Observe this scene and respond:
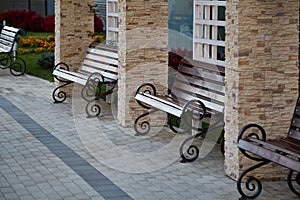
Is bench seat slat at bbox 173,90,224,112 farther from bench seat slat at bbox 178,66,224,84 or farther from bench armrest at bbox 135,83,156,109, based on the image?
bench armrest at bbox 135,83,156,109

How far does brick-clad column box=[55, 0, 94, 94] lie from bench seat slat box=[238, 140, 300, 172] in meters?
6.75

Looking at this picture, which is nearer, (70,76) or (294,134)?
(294,134)

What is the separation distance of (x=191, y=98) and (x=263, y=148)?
2788mm

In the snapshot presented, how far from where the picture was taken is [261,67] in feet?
24.3

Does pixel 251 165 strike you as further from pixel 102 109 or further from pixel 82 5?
pixel 82 5

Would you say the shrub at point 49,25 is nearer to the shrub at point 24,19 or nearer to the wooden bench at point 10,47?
the shrub at point 24,19

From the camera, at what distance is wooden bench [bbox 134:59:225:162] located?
28.2 feet

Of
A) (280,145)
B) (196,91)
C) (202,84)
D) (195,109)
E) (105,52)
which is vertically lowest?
(280,145)

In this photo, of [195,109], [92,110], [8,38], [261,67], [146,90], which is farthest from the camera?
[8,38]

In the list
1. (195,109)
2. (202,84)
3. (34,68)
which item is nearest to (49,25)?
(34,68)

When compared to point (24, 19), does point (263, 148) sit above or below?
below

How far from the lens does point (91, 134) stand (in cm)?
988

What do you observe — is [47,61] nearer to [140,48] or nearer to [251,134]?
[140,48]

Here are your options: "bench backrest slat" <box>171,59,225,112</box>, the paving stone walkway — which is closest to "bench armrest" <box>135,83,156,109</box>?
"bench backrest slat" <box>171,59,225,112</box>
